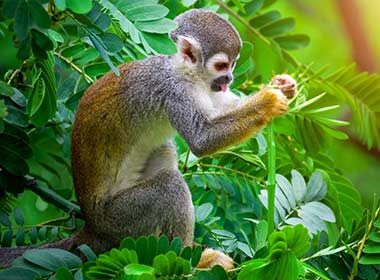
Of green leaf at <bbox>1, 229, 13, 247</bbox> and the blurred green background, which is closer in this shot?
green leaf at <bbox>1, 229, 13, 247</bbox>

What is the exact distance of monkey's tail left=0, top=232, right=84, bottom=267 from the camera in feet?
9.98

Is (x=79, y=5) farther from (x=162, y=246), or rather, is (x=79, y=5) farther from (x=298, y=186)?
(x=298, y=186)

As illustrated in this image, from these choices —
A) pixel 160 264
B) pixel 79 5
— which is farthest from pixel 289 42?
pixel 160 264

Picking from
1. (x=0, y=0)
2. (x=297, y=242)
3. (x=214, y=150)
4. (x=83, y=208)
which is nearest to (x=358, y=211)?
(x=214, y=150)

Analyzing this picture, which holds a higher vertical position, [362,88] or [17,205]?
[362,88]

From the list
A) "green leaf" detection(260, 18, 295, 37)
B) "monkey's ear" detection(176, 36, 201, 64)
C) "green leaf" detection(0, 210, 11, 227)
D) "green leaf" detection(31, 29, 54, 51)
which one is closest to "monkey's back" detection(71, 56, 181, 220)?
"monkey's ear" detection(176, 36, 201, 64)

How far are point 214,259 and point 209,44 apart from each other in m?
0.92

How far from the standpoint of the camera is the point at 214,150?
3477 mm

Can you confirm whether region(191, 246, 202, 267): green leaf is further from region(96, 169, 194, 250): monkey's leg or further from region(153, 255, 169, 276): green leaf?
region(96, 169, 194, 250): monkey's leg

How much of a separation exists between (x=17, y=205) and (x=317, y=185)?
1426 mm

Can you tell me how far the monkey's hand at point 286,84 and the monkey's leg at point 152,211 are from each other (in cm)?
54

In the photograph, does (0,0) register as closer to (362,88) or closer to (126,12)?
(126,12)

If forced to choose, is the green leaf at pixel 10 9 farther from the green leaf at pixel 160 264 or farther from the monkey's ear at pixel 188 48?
the monkey's ear at pixel 188 48

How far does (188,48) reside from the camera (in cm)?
360
